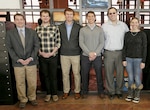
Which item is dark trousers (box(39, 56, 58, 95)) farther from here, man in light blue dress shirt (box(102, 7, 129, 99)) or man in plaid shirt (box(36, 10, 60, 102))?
man in light blue dress shirt (box(102, 7, 129, 99))

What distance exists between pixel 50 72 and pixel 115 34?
116 cm

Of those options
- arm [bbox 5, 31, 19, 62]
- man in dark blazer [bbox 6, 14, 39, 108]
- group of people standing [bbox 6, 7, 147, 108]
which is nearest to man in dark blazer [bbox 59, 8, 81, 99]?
group of people standing [bbox 6, 7, 147, 108]

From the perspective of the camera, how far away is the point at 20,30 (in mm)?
3314

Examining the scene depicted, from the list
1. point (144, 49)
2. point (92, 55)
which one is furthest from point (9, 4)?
point (144, 49)

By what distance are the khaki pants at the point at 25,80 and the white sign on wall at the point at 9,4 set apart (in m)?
1.09

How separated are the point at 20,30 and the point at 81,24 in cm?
102

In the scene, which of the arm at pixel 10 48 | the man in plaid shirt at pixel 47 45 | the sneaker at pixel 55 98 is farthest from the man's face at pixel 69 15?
the sneaker at pixel 55 98

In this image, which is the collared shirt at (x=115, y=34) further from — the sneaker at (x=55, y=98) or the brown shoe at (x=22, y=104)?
the brown shoe at (x=22, y=104)

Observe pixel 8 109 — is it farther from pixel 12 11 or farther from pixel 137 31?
pixel 137 31

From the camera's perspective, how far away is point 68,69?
364 centimetres

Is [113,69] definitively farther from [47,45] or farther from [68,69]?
[47,45]

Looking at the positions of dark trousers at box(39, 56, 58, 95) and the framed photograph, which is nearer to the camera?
dark trousers at box(39, 56, 58, 95)

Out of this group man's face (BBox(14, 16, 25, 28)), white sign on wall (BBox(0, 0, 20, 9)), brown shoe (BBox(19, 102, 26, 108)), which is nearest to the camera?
man's face (BBox(14, 16, 25, 28))

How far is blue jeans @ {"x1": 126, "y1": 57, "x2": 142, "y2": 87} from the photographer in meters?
3.38
